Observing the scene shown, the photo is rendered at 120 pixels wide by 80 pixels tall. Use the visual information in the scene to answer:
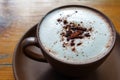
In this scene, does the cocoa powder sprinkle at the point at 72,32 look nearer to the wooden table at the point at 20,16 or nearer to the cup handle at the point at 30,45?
the cup handle at the point at 30,45

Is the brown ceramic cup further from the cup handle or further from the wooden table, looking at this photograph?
the wooden table

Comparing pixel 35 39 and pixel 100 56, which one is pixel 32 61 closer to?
pixel 35 39

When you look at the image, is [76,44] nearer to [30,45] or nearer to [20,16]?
[30,45]

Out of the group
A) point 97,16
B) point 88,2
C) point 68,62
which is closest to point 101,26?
point 97,16

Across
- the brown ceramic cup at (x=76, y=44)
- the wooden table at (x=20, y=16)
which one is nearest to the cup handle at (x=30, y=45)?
the brown ceramic cup at (x=76, y=44)

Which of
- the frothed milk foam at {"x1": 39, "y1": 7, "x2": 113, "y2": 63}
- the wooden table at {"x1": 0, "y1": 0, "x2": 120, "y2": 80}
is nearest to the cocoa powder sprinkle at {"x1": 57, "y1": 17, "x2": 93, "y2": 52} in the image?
the frothed milk foam at {"x1": 39, "y1": 7, "x2": 113, "y2": 63}

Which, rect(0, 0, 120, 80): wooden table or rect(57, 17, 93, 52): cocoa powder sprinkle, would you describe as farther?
rect(0, 0, 120, 80): wooden table
